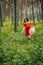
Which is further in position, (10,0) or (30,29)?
(10,0)

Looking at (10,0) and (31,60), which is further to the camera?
(10,0)

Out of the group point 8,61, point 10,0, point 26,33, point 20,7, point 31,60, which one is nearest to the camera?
point 31,60

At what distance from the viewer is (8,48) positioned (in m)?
7.82

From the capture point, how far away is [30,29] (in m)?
13.0

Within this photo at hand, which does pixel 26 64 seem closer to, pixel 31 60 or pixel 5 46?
pixel 31 60

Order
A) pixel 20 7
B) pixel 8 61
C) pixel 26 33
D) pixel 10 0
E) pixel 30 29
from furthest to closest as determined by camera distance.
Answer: pixel 20 7 → pixel 10 0 → pixel 26 33 → pixel 30 29 → pixel 8 61

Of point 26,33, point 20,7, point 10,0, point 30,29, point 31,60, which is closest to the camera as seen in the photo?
point 31,60

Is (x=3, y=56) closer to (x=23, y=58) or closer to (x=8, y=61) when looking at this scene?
(x=8, y=61)

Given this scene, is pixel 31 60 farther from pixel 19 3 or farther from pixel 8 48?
pixel 19 3

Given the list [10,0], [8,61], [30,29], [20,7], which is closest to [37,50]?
[8,61]

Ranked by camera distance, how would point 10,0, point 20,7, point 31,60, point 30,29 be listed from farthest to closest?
point 20,7, point 10,0, point 30,29, point 31,60

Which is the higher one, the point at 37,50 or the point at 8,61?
the point at 37,50

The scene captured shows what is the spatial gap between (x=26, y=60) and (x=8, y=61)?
139 centimetres

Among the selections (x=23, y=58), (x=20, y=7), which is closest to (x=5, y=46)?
(x=23, y=58)
